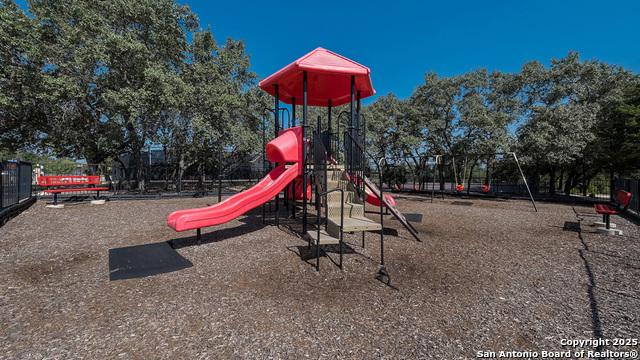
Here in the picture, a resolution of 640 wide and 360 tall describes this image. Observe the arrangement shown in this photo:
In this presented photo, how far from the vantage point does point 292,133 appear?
6957 mm

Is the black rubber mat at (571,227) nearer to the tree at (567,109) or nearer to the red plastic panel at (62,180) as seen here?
the tree at (567,109)

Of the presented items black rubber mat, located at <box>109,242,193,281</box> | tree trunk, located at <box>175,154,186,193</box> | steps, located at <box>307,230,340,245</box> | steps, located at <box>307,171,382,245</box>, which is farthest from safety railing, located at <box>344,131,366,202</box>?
tree trunk, located at <box>175,154,186,193</box>

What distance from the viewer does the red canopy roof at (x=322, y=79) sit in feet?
20.5

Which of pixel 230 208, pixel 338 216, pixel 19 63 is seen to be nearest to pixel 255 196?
pixel 230 208

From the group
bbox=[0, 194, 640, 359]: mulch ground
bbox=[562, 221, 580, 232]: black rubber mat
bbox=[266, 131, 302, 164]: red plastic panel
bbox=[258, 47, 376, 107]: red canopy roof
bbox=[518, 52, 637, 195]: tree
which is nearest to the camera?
bbox=[0, 194, 640, 359]: mulch ground

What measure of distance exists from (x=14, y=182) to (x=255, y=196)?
9.25 metres

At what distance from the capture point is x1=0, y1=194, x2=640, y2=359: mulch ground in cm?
245

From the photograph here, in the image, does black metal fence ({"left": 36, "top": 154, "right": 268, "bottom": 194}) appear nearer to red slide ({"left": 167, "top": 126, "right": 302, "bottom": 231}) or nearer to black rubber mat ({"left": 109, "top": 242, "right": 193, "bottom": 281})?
red slide ({"left": 167, "top": 126, "right": 302, "bottom": 231})

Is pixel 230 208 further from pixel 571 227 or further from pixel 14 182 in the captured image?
pixel 571 227

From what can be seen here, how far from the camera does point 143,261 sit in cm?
455

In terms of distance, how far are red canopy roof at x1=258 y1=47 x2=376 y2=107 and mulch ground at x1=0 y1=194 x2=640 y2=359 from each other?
13.2 feet

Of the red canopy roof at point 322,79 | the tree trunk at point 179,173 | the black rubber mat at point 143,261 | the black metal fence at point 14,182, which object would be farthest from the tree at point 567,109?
the black metal fence at point 14,182

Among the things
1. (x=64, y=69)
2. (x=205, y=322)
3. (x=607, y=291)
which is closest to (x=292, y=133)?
(x=205, y=322)

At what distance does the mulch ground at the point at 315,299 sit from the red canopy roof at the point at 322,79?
4020mm
